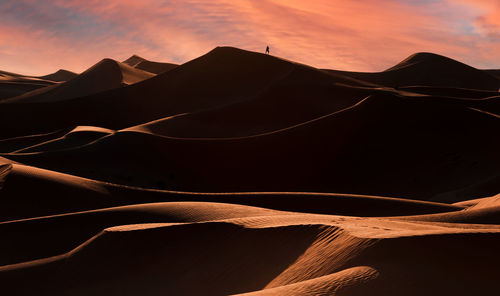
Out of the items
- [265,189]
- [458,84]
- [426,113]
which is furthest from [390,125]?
[458,84]

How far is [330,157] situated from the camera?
85.0 feet

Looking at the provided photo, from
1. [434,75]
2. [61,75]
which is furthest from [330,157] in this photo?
[61,75]

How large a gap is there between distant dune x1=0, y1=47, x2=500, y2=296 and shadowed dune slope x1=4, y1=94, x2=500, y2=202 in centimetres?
9

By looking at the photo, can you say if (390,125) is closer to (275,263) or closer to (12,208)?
(12,208)

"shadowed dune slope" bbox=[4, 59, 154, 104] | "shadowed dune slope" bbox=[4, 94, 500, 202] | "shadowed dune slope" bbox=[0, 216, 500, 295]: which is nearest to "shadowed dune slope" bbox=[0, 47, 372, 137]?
"shadowed dune slope" bbox=[4, 94, 500, 202]

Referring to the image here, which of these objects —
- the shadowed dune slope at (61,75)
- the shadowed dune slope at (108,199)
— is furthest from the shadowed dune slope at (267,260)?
the shadowed dune slope at (61,75)

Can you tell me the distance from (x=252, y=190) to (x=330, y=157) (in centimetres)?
431

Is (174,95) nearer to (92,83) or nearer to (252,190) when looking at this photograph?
(252,190)

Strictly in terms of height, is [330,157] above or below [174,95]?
below

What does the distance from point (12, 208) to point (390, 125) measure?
1923 cm

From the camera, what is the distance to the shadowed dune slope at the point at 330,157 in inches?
910

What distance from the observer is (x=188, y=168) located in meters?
25.8

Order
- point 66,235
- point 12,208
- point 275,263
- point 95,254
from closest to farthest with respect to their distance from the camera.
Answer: point 275,263 < point 95,254 < point 66,235 < point 12,208

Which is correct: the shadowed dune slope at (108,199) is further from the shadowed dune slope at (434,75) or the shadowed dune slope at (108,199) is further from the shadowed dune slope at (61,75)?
the shadowed dune slope at (61,75)
